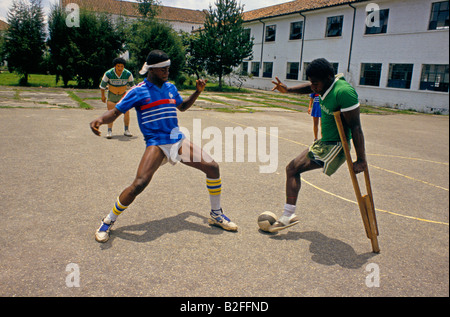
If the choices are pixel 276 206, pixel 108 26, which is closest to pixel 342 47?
pixel 108 26

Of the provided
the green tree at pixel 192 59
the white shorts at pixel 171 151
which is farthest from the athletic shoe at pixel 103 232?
the green tree at pixel 192 59

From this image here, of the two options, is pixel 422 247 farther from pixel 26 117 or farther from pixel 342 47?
pixel 342 47

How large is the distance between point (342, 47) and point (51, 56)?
2192 centimetres

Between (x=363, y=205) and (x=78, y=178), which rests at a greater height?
(x=363, y=205)

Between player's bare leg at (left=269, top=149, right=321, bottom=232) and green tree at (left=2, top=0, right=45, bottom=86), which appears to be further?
green tree at (left=2, top=0, right=45, bottom=86)

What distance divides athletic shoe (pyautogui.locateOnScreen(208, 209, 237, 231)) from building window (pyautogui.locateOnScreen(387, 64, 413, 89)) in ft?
79.4

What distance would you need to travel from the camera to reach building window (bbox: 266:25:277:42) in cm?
3716

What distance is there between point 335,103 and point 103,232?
9.55ft

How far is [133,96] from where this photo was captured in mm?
4266

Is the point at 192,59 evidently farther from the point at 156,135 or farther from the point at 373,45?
the point at 156,135

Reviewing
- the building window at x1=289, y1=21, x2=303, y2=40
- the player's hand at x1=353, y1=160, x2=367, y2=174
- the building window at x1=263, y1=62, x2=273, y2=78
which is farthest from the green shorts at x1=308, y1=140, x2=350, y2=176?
the building window at x1=263, y1=62, x2=273, y2=78

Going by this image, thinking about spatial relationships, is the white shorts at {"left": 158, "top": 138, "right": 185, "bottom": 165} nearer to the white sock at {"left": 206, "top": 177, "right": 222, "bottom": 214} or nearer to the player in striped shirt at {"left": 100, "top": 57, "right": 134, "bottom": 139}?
the white sock at {"left": 206, "top": 177, "right": 222, "bottom": 214}

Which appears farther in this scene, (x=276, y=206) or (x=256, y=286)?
(x=276, y=206)

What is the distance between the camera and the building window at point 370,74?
26641 mm
